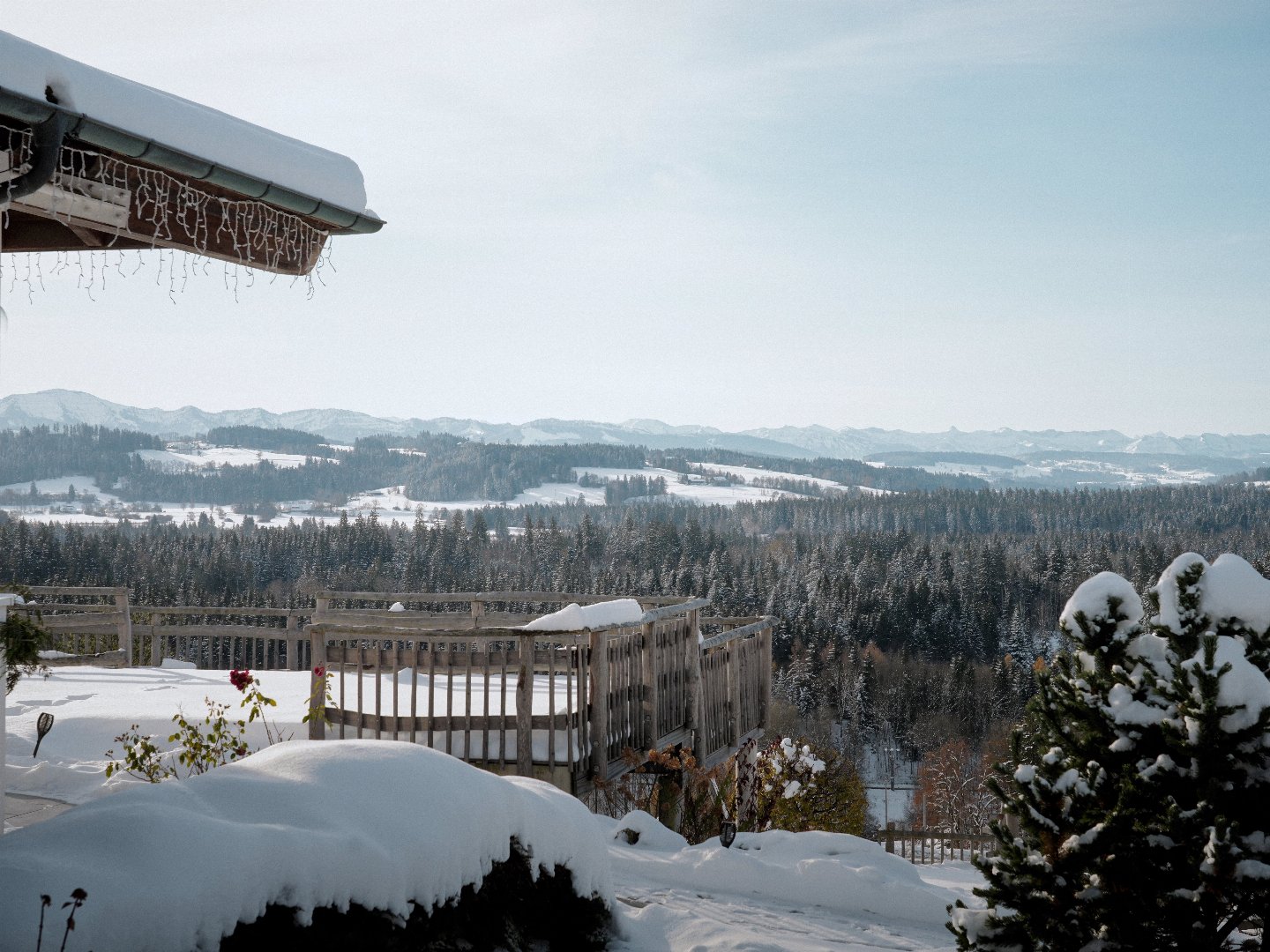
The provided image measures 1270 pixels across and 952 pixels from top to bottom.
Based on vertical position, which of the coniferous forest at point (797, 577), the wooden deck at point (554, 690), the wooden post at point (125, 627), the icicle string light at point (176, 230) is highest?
the icicle string light at point (176, 230)

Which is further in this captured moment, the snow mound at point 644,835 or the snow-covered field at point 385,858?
the snow mound at point 644,835

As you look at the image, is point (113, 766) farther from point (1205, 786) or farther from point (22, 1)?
point (1205, 786)

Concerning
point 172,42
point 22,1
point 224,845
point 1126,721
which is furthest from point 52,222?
point 1126,721

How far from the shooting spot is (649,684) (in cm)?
718

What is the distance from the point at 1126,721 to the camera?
2.98m

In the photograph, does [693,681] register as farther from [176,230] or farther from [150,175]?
[150,175]

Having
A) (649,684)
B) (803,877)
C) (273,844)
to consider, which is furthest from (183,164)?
(649,684)

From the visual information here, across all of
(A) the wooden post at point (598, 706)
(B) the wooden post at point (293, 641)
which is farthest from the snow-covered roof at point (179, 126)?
(B) the wooden post at point (293, 641)

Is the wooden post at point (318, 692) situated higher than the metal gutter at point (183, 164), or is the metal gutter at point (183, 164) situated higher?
the metal gutter at point (183, 164)

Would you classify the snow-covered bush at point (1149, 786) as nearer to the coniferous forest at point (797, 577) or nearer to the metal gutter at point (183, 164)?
the metal gutter at point (183, 164)

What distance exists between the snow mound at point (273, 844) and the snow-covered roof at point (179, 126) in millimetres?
2167

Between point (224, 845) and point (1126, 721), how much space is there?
99.3 inches

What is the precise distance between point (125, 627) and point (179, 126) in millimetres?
9686

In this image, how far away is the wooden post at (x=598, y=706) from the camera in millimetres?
6410
